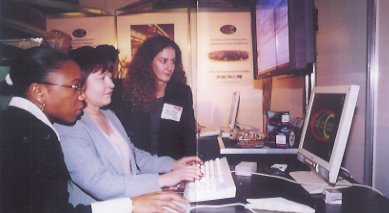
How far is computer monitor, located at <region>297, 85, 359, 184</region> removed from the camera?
105cm

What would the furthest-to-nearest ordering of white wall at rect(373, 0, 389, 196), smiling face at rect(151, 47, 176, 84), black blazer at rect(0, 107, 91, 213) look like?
smiling face at rect(151, 47, 176, 84) < white wall at rect(373, 0, 389, 196) < black blazer at rect(0, 107, 91, 213)

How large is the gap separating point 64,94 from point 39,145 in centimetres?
24

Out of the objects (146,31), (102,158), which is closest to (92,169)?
(102,158)

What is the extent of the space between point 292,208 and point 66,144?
82 centimetres

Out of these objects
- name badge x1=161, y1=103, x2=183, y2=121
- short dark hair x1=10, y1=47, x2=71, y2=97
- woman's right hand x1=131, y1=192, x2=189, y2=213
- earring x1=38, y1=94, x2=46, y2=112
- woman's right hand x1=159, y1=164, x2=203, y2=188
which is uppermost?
short dark hair x1=10, y1=47, x2=71, y2=97

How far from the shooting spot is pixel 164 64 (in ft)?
8.13

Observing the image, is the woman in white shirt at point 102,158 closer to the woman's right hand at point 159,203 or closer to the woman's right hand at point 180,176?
the woman's right hand at point 180,176

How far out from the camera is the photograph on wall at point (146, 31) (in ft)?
12.3

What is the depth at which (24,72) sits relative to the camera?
1.21 m

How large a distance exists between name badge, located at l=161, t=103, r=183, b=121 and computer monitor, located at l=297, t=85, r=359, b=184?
1.06 meters

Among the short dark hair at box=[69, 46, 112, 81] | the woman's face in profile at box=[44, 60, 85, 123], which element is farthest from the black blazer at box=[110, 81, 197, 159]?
the woman's face in profile at box=[44, 60, 85, 123]

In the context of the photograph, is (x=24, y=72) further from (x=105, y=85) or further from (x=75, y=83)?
(x=105, y=85)

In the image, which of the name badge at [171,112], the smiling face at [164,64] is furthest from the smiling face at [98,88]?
the smiling face at [164,64]

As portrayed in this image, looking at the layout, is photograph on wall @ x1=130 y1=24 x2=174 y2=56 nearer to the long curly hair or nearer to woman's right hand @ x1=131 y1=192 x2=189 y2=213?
the long curly hair
